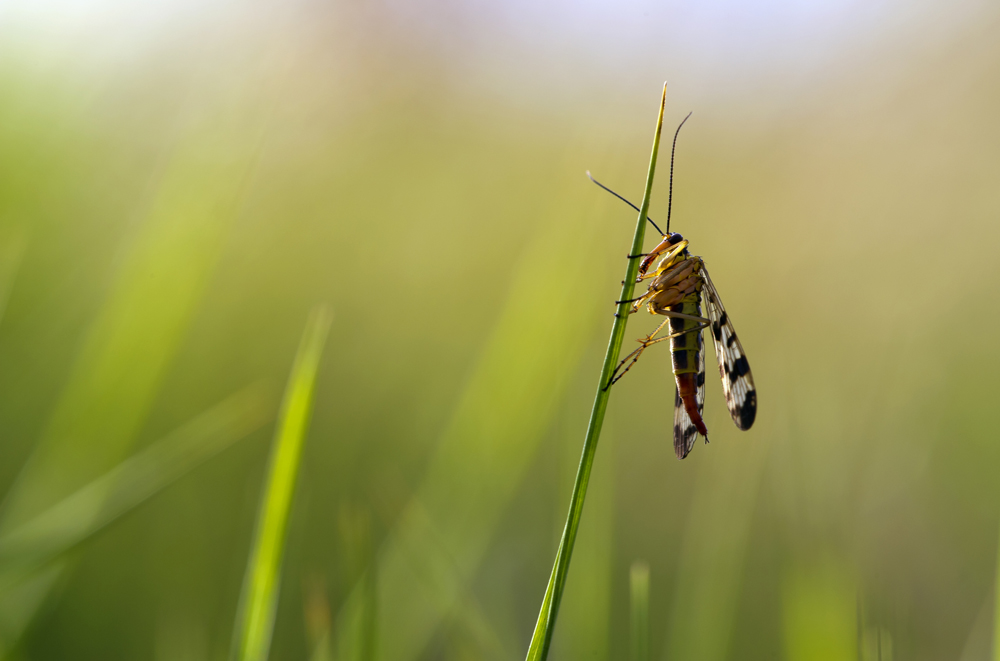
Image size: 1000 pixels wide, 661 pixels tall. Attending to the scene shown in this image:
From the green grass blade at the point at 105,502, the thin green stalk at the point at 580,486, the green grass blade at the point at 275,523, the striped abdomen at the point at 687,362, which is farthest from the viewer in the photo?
the striped abdomen at the point at 687,362

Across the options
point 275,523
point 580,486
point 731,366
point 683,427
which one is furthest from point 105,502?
point 731,366

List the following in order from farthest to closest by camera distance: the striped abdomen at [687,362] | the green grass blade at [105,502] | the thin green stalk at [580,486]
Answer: the striped abdomen at [687,362] < the green grass blade at [105,502] < the thin green stalk at [580,486]

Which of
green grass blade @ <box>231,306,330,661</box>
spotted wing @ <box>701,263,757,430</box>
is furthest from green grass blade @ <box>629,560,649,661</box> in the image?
spotted wing @ <box>701,263,757,430</box>

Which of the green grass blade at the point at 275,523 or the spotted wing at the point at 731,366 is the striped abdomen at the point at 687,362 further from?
the green grass blade at the point at 275,523

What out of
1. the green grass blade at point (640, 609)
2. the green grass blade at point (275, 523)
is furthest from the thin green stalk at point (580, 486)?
the green grass blade at point (275, 523)

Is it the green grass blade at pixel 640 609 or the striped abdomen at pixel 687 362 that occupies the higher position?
the striped abdomen at pixel 687 362

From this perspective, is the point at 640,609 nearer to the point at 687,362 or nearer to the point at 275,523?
the point at 275,523

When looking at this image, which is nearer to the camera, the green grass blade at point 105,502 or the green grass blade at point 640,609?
the green grass blade at point 640,609
